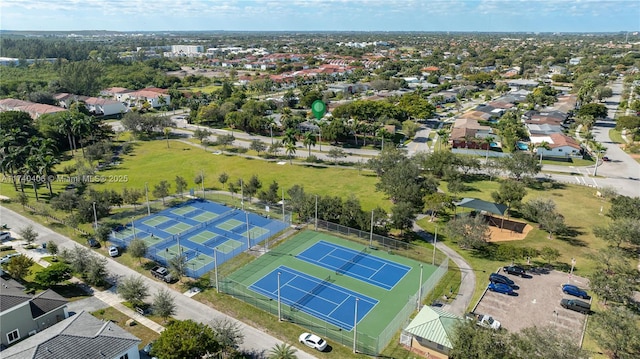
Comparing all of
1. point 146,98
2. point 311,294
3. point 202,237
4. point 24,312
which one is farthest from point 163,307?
point 146,98

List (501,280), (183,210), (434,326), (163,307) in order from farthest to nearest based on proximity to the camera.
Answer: (183,210), (501,280), (163,307), (434,326)

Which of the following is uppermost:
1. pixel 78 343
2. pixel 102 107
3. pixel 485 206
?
pixel 102 107

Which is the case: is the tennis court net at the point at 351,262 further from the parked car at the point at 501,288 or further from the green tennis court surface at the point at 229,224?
the green tennis court surface at the point at 229,224

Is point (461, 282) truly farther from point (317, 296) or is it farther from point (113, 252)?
point (113, 252)

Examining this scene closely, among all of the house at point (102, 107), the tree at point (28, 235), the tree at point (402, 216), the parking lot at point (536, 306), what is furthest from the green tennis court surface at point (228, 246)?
the house at point (102, 107)

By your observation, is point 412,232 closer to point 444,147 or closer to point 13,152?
point 444,147

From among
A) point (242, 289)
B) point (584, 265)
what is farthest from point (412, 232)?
point (242, 289)
